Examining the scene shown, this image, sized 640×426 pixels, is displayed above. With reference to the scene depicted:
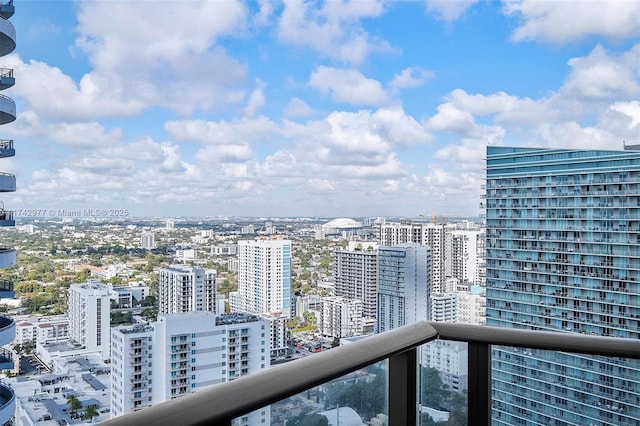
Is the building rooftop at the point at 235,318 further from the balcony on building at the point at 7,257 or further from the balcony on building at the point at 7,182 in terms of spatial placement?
the balcony on building at the point at 7,182


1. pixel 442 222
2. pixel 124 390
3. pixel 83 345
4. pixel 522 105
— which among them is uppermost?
pixel 522 105

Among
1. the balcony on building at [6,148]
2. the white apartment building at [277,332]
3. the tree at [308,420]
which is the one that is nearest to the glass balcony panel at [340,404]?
the tree at [308,420]

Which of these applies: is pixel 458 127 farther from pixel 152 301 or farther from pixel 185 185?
pixel 152 301

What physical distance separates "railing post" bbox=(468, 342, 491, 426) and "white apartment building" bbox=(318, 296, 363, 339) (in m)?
3.37

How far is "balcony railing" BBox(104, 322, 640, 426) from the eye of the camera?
28.7 inches

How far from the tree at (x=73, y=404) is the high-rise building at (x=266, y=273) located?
5.27 feet

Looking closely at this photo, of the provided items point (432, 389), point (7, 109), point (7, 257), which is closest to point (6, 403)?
point (7, 257)

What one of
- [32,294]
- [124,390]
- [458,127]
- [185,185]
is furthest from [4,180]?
[458,127]

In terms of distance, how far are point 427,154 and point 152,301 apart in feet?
12.6

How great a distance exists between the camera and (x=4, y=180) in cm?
537

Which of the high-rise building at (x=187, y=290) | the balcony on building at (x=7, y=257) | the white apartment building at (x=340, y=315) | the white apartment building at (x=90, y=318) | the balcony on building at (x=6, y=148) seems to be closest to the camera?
the white apartment building at (x=90, y=318)

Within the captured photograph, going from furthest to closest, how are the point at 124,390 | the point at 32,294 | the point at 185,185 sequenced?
the point at 185,185 → the point at 32,294 → the point at 124,390

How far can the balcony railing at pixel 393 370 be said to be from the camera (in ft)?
2.39

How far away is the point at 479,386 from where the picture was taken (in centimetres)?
122
